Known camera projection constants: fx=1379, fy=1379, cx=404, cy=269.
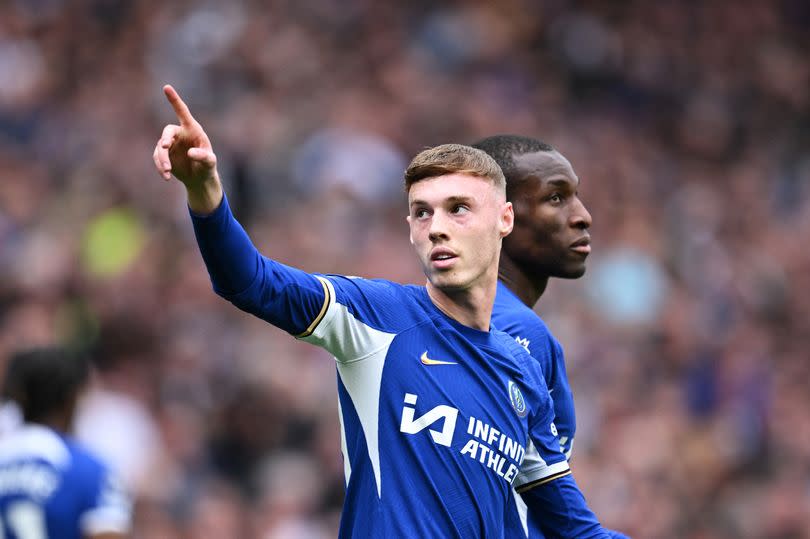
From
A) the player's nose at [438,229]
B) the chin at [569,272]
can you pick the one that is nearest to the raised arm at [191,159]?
the player's nose at [438,229]

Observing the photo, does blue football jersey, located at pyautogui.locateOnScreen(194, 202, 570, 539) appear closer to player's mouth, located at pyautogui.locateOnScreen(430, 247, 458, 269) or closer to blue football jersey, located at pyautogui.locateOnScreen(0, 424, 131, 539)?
player's mouth, located at pyautogui.locateOnScreen(430, 247, 458, 269)

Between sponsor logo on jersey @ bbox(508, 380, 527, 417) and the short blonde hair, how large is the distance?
0.65 m

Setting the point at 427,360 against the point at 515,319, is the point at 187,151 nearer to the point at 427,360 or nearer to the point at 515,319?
the point at 427,360

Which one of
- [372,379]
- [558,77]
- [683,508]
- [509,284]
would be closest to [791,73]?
[558,77]

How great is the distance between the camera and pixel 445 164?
4141 millimetres

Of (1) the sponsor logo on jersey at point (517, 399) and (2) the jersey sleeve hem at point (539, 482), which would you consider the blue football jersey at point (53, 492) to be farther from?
(1) the sponsor logo on jersey at point (517, 399)

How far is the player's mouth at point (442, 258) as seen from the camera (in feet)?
13.4

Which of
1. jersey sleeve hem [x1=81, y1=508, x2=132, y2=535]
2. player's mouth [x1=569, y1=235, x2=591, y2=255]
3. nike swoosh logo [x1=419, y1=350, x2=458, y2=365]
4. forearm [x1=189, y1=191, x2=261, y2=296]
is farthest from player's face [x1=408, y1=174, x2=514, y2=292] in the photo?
jersey sleeve hem [x1=81, y1=508, x2=132, y2=535]

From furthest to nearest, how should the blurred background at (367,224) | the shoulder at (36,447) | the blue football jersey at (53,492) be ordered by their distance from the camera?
the blurred background at (367,224) → the shoulder at (36,447) → the blue football jersey at (53,492)

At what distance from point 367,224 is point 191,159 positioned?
824cm

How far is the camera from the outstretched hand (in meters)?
3.51

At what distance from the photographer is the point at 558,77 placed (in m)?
15.6

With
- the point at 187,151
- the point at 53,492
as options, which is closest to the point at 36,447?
the point at 53,492

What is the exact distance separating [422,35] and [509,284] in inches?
396
